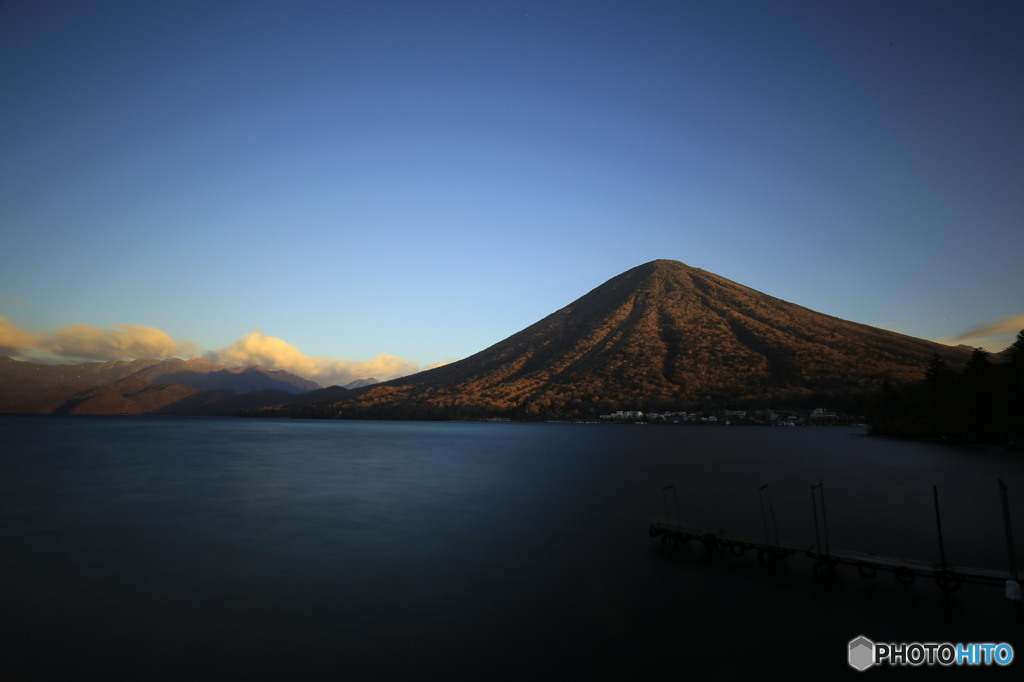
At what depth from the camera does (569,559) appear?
2755cm

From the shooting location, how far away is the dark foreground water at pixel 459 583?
658 inches

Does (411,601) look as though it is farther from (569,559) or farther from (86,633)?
(86,633)

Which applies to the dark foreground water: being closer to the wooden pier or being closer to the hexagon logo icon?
the hexagon logo icon

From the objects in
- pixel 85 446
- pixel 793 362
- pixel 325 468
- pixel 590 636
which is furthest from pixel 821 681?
pixel 793 362

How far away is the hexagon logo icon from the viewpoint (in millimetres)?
16047

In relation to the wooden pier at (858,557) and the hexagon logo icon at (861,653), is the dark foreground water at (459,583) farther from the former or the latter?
the wooden pier at (858,557)

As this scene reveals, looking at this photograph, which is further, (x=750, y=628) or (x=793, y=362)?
(x=793, y=362)

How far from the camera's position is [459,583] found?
24094mm

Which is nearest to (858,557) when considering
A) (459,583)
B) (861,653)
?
(861,653)

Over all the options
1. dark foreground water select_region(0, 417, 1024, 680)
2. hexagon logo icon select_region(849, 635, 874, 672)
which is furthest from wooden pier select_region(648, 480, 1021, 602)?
hexagon logo icon select_region(849, 635, 874, 672)

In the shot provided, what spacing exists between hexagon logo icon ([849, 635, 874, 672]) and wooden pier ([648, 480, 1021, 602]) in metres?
→ 5.54

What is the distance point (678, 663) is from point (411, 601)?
11.0 metres

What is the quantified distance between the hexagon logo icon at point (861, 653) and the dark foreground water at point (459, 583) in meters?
0.42

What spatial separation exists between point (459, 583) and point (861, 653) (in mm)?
15590
